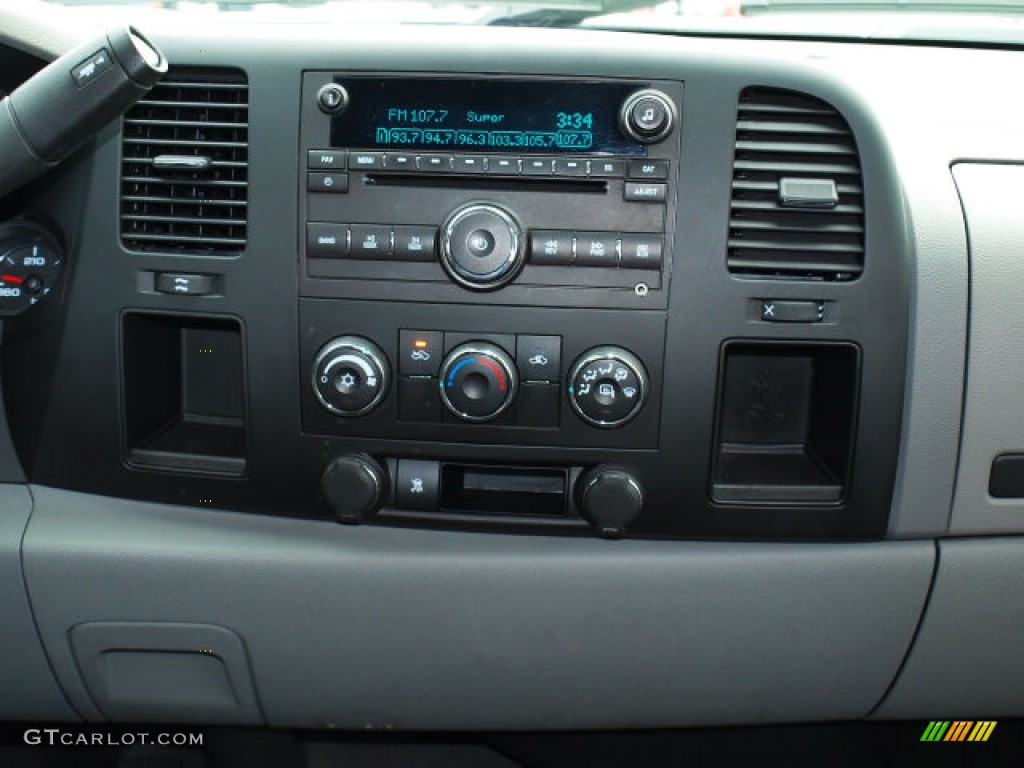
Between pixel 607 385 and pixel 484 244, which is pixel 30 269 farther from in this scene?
pixel 607 385

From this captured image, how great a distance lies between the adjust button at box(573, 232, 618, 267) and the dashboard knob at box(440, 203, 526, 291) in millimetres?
75

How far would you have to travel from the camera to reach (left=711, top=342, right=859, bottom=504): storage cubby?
143 centimetres

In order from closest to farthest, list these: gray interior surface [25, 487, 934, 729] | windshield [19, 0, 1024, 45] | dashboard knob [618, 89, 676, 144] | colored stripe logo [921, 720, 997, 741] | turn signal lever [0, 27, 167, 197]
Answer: turn signal lever [0, 27, 167, 197], dashboard knob [618, 89, 676, 144], gray interior surface [25, 487, 934, 729], windshield [19, 0, 1024, 45], colored stripe logo [921, 720, 997, 741]

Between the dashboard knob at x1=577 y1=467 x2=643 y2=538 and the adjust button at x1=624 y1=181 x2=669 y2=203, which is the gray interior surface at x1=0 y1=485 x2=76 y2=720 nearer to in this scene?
the dashboard knob at x1=577 y1=467 x2=643 y2=538

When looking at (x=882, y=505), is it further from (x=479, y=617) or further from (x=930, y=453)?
(x=479, y=617)

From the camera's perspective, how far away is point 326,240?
1390 millimetres

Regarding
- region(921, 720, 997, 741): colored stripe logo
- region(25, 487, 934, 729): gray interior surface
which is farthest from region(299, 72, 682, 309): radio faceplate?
region(921, 720, 997, 741): colored stripe logo

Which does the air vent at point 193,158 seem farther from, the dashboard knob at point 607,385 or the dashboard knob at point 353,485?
the dashboard knob at point 607,385

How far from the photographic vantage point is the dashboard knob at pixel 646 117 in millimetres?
1342

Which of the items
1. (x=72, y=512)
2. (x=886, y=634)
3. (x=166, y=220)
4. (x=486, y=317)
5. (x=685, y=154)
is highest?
(x=685, y=154)

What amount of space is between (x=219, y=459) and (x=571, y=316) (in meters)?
0.55

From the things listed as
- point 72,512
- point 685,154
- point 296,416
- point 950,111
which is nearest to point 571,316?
point 685,154

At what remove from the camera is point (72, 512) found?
1.53m

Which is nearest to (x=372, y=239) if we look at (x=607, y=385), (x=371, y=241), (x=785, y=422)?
(x=371, y=241)
